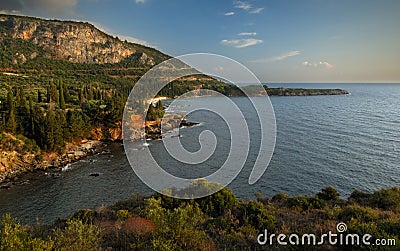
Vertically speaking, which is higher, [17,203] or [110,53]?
[110,53]

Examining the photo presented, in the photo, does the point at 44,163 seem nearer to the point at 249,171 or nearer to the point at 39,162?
the point at 39,162

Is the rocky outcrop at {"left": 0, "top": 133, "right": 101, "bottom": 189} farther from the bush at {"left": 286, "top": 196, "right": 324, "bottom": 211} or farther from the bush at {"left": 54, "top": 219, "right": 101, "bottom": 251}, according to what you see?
the bush at {"left": 286, "top": 196, "right": 324, "bottom": 211}

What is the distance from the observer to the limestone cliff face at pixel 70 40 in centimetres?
12000

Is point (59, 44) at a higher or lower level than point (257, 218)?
higher

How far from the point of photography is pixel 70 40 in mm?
133500

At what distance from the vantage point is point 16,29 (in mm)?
117875

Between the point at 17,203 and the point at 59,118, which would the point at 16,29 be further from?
the point at 17,203

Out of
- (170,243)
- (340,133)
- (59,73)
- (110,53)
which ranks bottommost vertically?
Result: (340,133)

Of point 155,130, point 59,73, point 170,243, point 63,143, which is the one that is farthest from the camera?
point 59,73

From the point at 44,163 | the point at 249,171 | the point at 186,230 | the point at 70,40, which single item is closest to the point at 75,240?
the point at 186,230

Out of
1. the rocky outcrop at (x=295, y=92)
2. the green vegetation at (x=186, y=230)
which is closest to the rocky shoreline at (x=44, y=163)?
the green vegetation at (x=186, y=230)

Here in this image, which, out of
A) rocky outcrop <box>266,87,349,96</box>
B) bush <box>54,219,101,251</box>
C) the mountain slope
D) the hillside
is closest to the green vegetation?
bush <box>54,219,101,251</box>

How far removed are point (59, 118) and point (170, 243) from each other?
39298mm

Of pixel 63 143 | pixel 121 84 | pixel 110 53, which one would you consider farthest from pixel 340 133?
pixel 110 53
